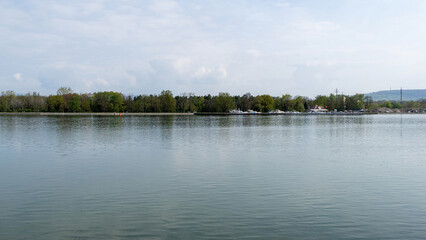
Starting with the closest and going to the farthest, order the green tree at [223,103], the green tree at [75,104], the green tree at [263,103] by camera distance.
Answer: the green tree at [75,104], the green tree at [223,103], the green tree at [263,103]

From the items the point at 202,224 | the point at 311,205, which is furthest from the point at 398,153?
the point at 202,224

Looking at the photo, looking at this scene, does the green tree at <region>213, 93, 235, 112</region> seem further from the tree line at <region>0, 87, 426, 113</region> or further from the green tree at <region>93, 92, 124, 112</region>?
the green tree at <region>93, 92, 124, 112</region>

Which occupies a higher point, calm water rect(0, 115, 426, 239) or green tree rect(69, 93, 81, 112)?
green tree rect(69, 93, 81, 112)

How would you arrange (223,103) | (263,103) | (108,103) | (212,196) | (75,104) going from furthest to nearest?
(263,103)
(223,103)
(108,103)
(75,104)
(212,196)

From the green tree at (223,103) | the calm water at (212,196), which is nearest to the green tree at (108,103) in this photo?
the green tree at (223,103)

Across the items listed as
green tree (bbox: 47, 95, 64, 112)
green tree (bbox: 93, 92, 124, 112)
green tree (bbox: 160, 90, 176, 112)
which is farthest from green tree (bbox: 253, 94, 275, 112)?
green tree (bbox: 47, 95, 64, 112)

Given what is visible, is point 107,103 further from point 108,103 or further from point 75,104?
point 75,104

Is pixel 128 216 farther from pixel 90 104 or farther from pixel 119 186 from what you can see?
pixel 90 104

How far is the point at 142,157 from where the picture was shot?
25.4 m

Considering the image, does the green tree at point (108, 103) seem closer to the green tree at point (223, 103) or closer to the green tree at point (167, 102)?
the green tree at point (167, 102)

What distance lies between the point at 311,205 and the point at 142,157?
14867mm

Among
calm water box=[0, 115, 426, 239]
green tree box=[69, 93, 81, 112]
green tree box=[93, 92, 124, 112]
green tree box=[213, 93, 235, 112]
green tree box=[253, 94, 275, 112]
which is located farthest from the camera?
green tree box=[253, 94, 275, 112]

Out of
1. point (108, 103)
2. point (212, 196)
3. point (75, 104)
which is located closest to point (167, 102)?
point (108, 103)

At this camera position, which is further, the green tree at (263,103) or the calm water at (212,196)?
the green tree at (263,103)
